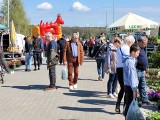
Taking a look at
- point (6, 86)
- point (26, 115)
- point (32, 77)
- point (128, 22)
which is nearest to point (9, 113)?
point (26, 115)

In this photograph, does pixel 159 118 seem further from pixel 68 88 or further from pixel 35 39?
pixel 35 39

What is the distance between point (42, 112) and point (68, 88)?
3875 millimetres

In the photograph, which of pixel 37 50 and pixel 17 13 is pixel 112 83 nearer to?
pixel 37 50

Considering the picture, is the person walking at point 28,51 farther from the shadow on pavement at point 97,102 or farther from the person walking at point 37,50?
the shadow on pavement at point 97,102

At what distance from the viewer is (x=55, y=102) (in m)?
10.2

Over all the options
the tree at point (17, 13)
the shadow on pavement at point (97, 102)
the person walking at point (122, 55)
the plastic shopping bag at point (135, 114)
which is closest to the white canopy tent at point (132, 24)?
the shadow on pavement at point (97, 102)

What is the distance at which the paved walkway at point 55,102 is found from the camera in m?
8.52

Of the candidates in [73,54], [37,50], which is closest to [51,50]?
[73,54]

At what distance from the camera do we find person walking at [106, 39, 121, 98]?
10484mm

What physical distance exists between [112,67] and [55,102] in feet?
5.97

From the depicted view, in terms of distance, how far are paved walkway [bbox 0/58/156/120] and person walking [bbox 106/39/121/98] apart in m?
0.29

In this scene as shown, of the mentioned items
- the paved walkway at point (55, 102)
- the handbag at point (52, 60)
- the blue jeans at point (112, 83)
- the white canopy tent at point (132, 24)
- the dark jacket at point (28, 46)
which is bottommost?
the paved walkway at point (55, 102)

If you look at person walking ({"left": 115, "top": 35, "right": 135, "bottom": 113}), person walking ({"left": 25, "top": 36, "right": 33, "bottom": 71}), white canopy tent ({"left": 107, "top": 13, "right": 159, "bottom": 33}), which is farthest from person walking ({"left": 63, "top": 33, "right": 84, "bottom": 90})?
white canopy tent ({"left": 107, "top": 13, "right": 159, "bottom": 33})

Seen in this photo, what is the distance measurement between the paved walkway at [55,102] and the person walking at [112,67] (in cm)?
29
